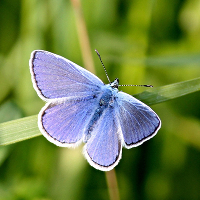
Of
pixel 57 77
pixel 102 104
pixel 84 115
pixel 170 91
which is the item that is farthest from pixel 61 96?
pixel 170 91

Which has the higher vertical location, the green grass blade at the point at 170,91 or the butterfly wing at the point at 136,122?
the green grass blade at the point at 170,91

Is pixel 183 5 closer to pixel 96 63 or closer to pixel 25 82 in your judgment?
pixel 96 63

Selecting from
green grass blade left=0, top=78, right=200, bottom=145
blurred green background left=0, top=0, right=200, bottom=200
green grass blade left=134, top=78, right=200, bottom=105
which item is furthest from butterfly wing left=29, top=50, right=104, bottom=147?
blurred green background left=0, top=0, right=200, bottom=200

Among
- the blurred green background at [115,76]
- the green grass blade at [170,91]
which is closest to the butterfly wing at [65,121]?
the green grass blade at [170,91]

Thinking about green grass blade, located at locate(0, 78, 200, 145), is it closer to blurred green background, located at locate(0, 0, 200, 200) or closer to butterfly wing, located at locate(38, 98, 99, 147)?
butterfly wing, located at locate(38, 98, 99, 147)

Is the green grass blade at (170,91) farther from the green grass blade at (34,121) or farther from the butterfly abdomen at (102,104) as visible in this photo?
the butterfly abdomen at (102,104)
